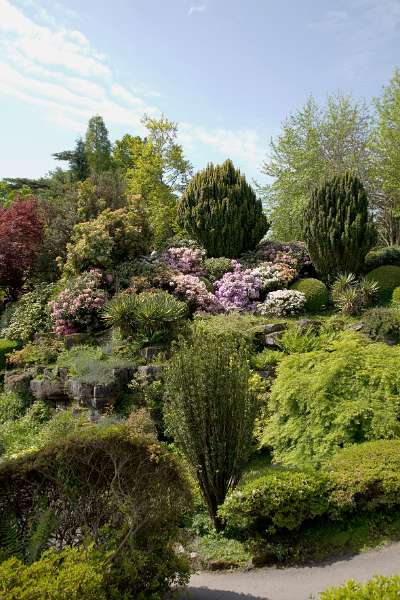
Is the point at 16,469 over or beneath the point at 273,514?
over

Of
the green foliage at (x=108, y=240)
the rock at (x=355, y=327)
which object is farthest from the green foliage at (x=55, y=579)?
the green foliage at (x=108, y=240)

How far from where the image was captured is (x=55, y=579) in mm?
3732

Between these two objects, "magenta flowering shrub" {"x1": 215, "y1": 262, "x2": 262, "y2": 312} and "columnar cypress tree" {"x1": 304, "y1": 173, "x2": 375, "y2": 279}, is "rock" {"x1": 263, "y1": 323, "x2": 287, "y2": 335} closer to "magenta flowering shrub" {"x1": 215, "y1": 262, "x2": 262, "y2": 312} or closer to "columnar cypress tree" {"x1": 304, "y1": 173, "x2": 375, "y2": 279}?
"magenta flowering shrub" {"x1": 215, "y1": 262, "x2": 262, "y2": 312}

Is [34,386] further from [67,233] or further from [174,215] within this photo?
[174,215]

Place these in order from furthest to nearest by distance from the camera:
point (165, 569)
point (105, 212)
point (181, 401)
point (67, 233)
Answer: point (67, 233)
point (105, 212)
point (181, 401)
point (165, 569)

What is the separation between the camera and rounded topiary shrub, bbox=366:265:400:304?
47.9 ft

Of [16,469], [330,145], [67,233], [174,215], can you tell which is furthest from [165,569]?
[330,145]

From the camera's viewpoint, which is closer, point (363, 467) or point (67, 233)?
point (363, 467)

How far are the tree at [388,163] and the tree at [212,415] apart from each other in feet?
67.8

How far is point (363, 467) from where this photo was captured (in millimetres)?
6176

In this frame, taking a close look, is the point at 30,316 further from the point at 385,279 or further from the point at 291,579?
the point at 291,579

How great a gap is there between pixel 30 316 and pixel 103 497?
35.5 feet

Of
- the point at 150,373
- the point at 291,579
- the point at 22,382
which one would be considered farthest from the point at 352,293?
the point at 291,579

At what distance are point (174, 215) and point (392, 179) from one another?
34.2ft
